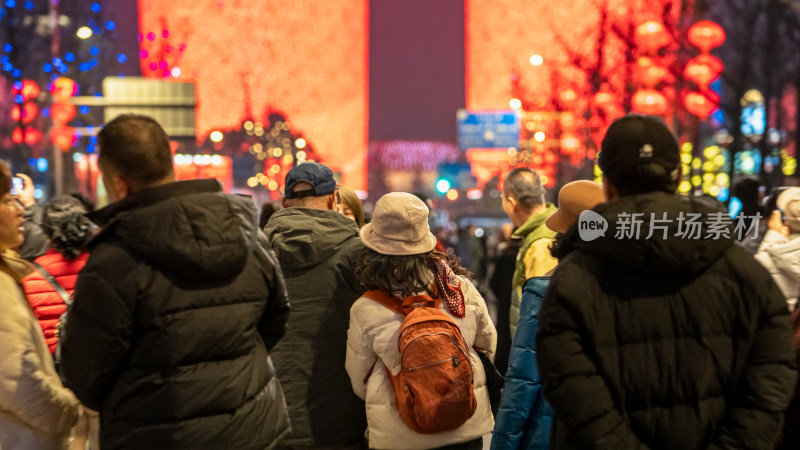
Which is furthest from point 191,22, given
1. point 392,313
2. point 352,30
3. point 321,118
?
point 392,313

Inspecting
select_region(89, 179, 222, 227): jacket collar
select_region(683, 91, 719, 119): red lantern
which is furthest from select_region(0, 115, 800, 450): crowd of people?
select_region(683, 91, 719, 119): red lantern

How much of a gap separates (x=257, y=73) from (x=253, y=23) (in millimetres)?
3002

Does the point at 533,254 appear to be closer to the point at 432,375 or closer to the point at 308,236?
the point at 308,236

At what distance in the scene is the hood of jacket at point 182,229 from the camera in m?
2.94

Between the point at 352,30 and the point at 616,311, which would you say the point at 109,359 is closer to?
the point at 616,311

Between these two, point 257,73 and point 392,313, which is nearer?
point 392,313

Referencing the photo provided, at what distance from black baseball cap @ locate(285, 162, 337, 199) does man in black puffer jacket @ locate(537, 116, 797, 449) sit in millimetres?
1926

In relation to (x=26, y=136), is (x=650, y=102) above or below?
above

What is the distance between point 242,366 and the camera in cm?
312

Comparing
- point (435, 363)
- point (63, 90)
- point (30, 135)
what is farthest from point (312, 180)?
point (30, 135)

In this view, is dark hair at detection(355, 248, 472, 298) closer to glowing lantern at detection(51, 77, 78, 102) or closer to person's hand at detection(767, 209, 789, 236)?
person's hand at detection(767, 209, 789, 236)

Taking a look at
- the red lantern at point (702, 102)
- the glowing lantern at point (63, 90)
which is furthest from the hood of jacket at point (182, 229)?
the glowing lantern at point (63, 90)

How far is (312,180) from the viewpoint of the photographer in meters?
4.53

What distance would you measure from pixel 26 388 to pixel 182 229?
0.84 m
